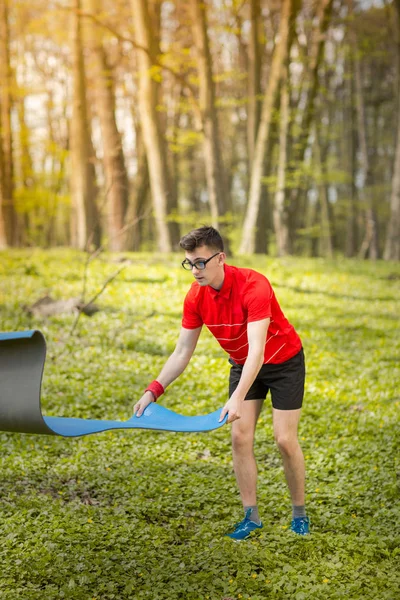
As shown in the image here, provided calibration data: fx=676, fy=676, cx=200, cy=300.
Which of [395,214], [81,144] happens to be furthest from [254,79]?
[395,214]

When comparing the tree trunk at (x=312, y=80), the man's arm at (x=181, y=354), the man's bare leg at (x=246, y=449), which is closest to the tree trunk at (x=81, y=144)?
the tree trunk at (x=312, y=80)

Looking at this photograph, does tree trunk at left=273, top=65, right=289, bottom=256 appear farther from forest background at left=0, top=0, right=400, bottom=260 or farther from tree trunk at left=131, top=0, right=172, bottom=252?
tree trunk at left=131, top=0, right=172, bottom=252

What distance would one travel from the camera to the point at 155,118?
61.1 ft

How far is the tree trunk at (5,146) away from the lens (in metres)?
24.8

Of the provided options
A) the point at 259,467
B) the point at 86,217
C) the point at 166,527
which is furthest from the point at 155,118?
the point at 166,527

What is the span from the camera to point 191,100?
18688mm

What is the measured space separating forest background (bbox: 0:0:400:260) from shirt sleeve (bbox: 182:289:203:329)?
851 cm

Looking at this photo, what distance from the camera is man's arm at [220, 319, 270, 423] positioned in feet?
13.5

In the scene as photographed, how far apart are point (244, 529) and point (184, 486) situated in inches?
45.8

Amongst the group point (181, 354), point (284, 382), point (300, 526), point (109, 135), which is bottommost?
point (300, 526)

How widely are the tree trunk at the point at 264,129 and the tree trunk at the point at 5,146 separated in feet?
31.1

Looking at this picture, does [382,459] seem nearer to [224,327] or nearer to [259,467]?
[259,467]

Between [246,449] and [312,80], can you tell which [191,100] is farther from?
[246,449]

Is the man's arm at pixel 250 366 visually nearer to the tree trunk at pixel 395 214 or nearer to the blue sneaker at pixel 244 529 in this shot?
the blue sneaker at pixel 244 529
